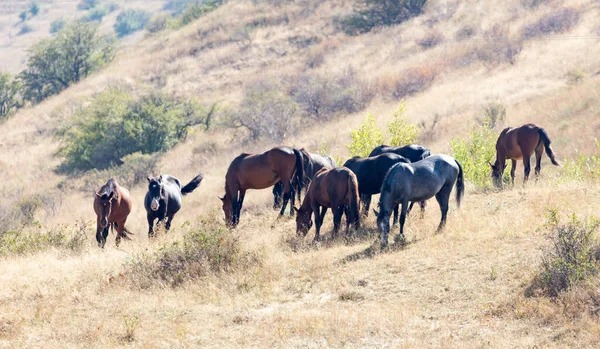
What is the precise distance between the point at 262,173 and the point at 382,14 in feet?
124

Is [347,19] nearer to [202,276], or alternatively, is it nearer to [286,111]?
[286,111]

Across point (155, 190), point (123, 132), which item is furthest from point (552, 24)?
point (155, 190)

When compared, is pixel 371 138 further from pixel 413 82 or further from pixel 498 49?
pixel 498 49

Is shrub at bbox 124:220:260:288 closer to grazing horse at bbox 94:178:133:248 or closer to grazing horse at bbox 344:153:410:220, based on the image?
grazing horse at bbox 94:178:133:248

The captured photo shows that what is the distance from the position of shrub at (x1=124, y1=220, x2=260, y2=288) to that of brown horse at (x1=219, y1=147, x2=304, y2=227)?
4310 millimetres

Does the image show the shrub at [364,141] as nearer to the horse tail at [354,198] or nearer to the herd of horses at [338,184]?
the herd of horses at [338,184]

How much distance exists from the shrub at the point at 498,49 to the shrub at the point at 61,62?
2964cm

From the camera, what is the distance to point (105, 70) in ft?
181

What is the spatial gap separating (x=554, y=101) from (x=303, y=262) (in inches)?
842

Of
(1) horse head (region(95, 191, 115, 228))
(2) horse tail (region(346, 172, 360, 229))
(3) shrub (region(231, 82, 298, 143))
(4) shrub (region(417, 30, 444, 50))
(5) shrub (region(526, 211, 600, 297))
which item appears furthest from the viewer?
(4) shrub (region(417, 30, 444, 50))

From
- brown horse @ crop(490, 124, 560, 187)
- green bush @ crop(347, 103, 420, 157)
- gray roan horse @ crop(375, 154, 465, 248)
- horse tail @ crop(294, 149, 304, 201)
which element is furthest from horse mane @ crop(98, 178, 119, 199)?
brown horse @ crop(490, 124, 560, 187)

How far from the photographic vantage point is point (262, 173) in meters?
17.2

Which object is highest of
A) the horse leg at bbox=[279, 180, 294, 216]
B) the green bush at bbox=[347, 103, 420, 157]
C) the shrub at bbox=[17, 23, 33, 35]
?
the horse leg at bbox=[279, 180, 294, 216]

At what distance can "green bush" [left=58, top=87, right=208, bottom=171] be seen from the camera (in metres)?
38.6
